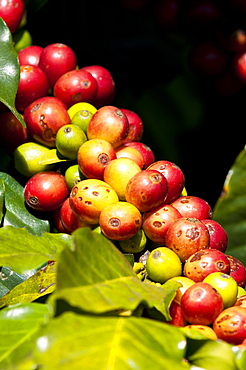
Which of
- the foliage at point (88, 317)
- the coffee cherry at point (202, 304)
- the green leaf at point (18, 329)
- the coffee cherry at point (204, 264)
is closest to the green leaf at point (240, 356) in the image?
the foliage at point (88, 317)

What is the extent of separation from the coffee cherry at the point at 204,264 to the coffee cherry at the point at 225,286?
0.02 m

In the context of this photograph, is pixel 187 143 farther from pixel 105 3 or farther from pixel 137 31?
pixel 105 3

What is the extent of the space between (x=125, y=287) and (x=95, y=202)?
28cm

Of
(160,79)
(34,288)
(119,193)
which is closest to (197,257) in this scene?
(119,193)

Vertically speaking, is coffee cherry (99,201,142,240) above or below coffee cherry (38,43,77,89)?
below

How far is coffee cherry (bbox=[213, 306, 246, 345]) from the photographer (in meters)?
0.98

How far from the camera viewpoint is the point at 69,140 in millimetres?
1278

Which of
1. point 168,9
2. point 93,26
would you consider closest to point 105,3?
point 93,26

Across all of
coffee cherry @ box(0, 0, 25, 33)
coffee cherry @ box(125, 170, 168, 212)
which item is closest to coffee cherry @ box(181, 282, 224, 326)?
coffee cherry @ box(125, 170, 168, 212)

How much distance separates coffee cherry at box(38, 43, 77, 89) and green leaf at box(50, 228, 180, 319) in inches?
27.0

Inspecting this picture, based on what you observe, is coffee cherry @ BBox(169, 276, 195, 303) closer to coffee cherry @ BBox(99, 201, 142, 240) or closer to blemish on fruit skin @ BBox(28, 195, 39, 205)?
coffee cherry @ BBox(99, 201, 142, 240)

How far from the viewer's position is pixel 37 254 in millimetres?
1000

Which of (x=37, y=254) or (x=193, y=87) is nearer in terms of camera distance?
(x=37, y=254)

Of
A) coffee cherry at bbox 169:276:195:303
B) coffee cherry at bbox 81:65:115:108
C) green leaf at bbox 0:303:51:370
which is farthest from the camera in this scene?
coffee cherry at bbox 81:65:115:108
